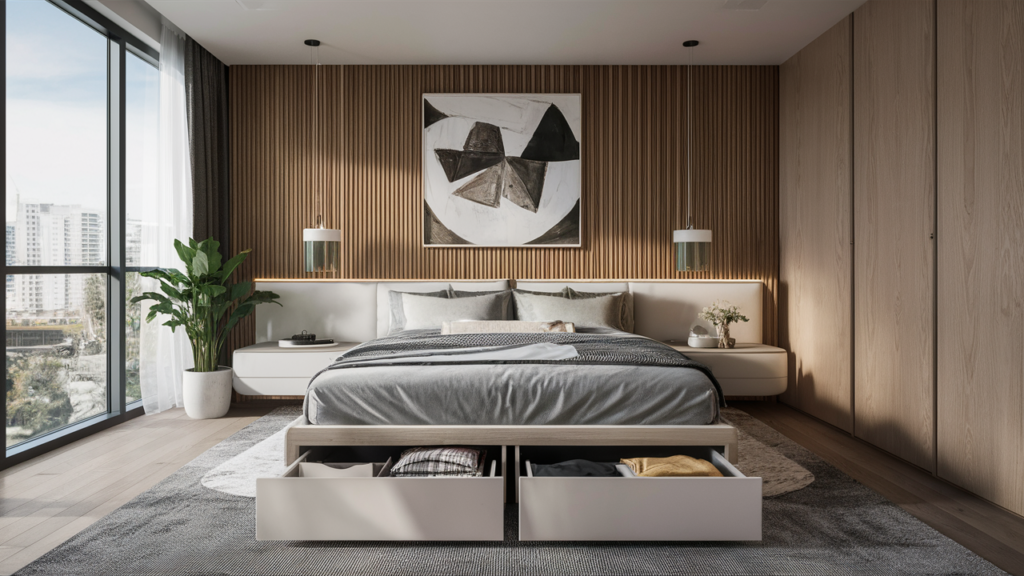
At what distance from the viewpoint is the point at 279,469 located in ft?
9.84

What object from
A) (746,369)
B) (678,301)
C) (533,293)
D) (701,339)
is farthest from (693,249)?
(533,293)

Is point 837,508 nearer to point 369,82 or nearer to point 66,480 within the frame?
point 66,480

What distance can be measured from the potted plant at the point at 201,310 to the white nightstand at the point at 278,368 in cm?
16

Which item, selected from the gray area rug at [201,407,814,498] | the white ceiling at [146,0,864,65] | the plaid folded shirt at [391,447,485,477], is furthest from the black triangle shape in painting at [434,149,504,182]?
the plaid folded shirt at [391,447,485,477]

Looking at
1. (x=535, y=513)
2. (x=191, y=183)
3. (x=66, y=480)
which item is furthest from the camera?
(x=191, y=183)

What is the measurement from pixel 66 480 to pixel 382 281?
232 cm

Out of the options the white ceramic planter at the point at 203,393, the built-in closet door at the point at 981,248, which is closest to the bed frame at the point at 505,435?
the built-in closet door at the point at 981,248

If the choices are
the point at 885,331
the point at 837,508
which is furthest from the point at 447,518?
the point at 885,331

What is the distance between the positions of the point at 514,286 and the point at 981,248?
9.33 ft

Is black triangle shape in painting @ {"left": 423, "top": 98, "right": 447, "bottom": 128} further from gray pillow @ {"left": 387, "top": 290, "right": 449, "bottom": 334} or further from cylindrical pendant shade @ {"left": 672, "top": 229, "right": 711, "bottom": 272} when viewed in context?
cylindrical pendant shade @ {"left": 672, "top": 229, "right": 711, "bottom": 272}

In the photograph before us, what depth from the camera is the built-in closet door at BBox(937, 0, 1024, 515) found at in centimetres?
248

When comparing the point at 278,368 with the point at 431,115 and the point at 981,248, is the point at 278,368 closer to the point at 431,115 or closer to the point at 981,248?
the point at 431,115

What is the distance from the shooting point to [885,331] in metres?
3.38

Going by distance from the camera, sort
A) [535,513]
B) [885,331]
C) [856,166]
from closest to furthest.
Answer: [535,513]
[885,331]
[856,166]
